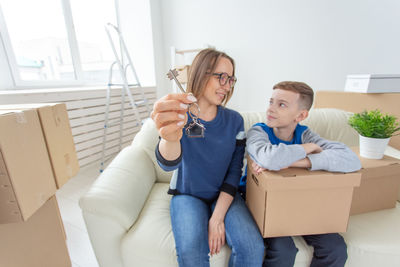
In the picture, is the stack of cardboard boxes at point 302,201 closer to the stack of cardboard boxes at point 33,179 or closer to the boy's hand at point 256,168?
the boy's hand at point 256,168

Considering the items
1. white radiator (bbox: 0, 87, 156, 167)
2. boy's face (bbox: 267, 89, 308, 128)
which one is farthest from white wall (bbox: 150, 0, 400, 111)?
boy's face (bbox: 267, 89, 308, 128)

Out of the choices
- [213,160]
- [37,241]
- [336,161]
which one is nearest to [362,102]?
[336,161]

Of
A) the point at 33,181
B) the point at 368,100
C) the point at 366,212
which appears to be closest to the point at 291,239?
the point at 366,212

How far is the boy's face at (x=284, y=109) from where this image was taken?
0.90m

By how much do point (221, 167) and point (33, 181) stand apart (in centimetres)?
76

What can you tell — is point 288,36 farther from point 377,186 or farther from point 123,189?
point 123,189

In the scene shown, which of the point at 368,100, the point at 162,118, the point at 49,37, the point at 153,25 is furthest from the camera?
the point at 153,25

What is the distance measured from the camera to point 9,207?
71 centimetres

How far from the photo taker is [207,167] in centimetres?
90

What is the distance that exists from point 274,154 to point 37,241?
108 centimetres

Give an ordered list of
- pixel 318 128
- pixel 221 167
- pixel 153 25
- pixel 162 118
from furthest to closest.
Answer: pixel 153 25 < pixel 318 128 < pixel 221 167 < pixel 162 118

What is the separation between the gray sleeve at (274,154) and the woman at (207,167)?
0.13m

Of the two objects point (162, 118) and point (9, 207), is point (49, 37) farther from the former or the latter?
point (162, 118)

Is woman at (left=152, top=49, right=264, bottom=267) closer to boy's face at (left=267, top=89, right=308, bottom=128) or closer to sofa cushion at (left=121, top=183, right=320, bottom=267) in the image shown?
sofa cushion at (left=121, top=183, right=320, bottom=267)
